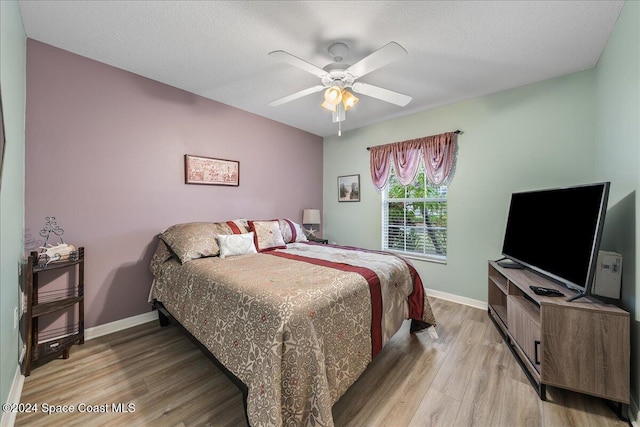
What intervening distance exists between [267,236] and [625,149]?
311 centimetres

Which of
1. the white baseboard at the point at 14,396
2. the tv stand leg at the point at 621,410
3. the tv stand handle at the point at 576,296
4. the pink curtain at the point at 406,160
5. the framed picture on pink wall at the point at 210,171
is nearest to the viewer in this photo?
the white baseboard at the point at 14,396

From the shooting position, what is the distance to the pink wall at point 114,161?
2059 millimetres

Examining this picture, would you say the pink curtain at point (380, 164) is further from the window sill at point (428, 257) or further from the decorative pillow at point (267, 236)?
the decorative pillow at point (267, 236)

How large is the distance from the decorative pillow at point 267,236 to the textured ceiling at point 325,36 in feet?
5.29

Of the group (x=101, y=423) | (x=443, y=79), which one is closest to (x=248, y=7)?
(x=443, y=79)

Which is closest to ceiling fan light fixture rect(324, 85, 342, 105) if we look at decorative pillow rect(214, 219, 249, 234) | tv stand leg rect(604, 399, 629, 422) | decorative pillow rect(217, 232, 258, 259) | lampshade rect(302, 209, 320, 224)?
decorative pillow rect(217, 232, 258, 259)

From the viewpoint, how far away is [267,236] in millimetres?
2992

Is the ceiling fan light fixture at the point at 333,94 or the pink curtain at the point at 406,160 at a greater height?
the ceiling fan light fixture at the point at 333,94

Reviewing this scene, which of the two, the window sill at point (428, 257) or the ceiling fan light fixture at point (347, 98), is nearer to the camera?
the ceiling fan light fixture at point (347, 98)

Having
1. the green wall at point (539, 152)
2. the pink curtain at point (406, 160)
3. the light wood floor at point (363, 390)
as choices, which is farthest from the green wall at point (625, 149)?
the pink curtain at point (406, 160)

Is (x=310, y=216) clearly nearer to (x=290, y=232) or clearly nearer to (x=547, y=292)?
(x=290, y=232)

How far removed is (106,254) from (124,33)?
1.93 meters

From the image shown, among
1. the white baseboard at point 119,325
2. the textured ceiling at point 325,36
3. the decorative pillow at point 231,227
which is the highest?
the textured ceiling at point 325,36

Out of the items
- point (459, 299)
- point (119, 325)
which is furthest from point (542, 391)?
point (119, 325)
